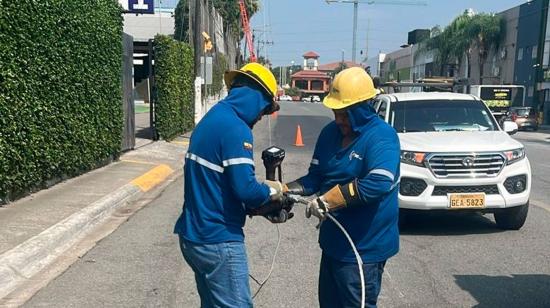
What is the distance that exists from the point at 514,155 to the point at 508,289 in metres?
2.49

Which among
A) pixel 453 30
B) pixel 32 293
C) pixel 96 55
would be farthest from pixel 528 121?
pixel 32 293

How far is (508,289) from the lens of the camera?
561cm

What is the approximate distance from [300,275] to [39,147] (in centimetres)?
474

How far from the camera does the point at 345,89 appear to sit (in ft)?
11.3

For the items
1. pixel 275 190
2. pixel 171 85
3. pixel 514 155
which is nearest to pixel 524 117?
pixel 171 85

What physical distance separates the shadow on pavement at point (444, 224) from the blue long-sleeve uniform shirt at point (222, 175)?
4805mm

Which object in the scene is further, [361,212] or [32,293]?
[32,293]

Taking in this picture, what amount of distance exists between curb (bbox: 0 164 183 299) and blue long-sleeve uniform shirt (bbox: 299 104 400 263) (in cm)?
349

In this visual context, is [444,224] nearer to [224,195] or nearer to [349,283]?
[349,283]

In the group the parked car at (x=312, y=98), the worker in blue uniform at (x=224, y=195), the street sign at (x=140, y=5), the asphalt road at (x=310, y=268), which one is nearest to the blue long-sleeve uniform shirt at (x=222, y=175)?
the worker in blue uniform at (x=224, y=195)

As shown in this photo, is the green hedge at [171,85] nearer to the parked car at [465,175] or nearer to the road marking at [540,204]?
the road marking at [540,204]

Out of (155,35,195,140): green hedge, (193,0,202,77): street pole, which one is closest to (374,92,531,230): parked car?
(155,35,195,140): green hedge

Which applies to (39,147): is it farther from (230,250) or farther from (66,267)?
(230,250)

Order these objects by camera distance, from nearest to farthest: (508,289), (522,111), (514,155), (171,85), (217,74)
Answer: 1. (508,289)
2. (514,155)
3. (171,85)
4. (522,111)
5. (217,74)
